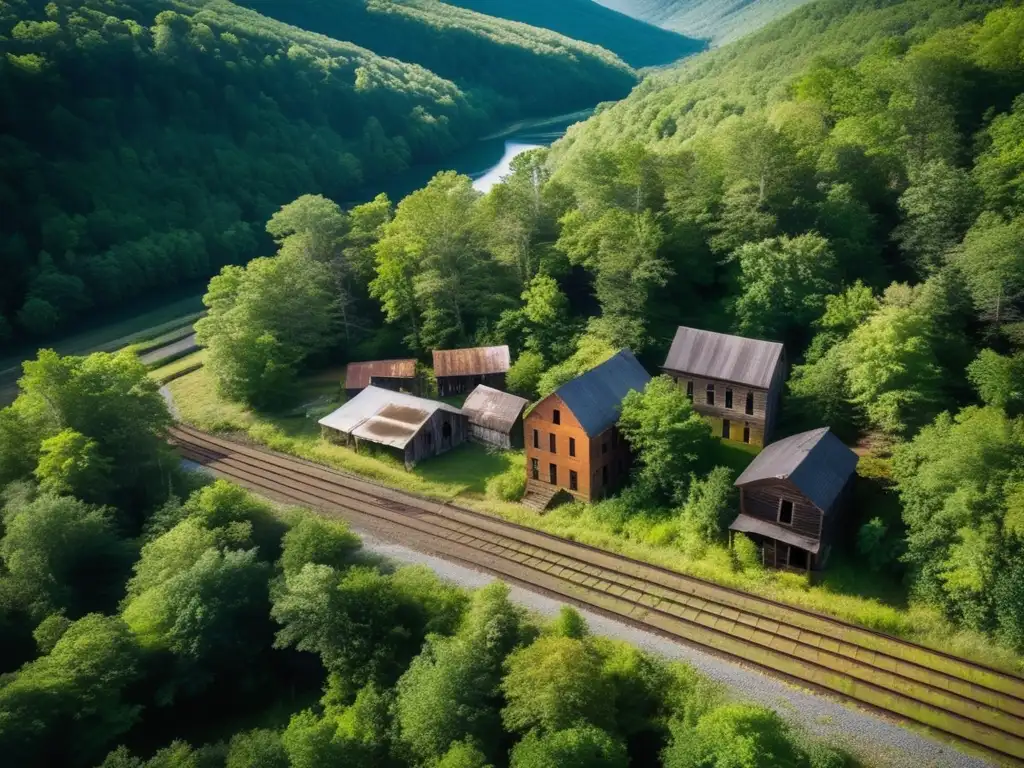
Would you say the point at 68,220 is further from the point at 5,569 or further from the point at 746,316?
the point at 746,316

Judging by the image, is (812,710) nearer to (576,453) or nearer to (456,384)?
(576,453)

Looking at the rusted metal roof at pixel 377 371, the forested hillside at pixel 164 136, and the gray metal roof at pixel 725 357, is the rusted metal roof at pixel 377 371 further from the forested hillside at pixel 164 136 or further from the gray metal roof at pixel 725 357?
the forested hillside at pixel 164 136

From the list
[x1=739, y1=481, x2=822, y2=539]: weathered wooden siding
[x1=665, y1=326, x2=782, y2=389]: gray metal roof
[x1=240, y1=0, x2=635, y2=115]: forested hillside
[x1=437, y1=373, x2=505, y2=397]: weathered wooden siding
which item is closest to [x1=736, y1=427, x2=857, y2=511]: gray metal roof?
[x1=739, y1=481, x2=822, y2=539]: weathered wooden siding

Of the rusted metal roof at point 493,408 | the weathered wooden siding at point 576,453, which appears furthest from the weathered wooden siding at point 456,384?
the weathered wooden siding at point 576,453

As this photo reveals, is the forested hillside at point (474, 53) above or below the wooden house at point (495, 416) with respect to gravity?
above

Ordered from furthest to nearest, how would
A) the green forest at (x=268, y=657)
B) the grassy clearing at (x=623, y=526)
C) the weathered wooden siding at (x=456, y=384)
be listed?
the weathered wooden siding at (x=456, y=384) < the grassy clearing at (x=623, y=526) < the green forest at (x=268, y=657)

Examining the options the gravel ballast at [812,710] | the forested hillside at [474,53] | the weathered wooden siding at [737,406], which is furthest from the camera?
the forested hillside at [474,53]

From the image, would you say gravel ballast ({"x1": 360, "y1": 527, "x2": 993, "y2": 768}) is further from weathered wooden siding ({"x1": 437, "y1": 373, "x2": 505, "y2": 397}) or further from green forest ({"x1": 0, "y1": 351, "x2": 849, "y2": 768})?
weathered wooden siding ({"x1": 437, "y1": 373, "x2": 505, "y2": 397})
